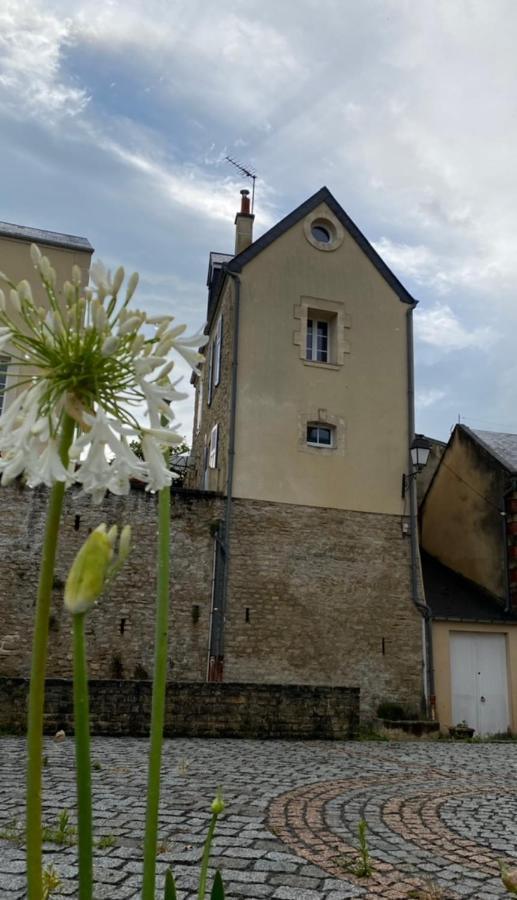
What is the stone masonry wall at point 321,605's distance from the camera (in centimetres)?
1512

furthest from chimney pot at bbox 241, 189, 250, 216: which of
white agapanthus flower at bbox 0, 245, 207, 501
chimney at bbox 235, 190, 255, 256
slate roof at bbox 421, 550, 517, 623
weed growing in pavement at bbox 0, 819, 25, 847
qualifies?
white agapanthus flower at bbox 0, 245, 207, 501

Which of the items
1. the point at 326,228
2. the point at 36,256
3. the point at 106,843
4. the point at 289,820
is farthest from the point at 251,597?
the point at 36,256

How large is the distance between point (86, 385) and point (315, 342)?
16.9m

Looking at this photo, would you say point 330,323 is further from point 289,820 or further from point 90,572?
point 90,572

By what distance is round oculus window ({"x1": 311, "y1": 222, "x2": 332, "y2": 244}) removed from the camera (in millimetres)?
18438

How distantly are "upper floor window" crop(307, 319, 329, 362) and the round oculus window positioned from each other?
2157 millimetres

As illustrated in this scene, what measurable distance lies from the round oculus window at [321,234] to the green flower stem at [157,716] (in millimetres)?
18102

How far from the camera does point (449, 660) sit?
1608 cm

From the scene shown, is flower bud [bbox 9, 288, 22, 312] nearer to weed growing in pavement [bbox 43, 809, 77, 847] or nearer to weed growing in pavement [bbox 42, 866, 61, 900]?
weed growing in pavement [bbox 42, 866, 61, 900]

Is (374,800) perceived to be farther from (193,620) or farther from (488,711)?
(488,711)

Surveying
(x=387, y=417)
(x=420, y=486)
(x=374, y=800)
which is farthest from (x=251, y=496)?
(x=374, y=800)

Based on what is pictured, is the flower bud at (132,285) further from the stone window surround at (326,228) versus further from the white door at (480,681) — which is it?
the stone window surround at (326,228)

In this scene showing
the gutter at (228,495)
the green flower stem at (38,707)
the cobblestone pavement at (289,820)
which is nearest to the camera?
the green flower stem at (38,707)

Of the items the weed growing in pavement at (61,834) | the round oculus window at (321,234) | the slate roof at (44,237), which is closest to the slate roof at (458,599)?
the round oculus window at (321,234)
